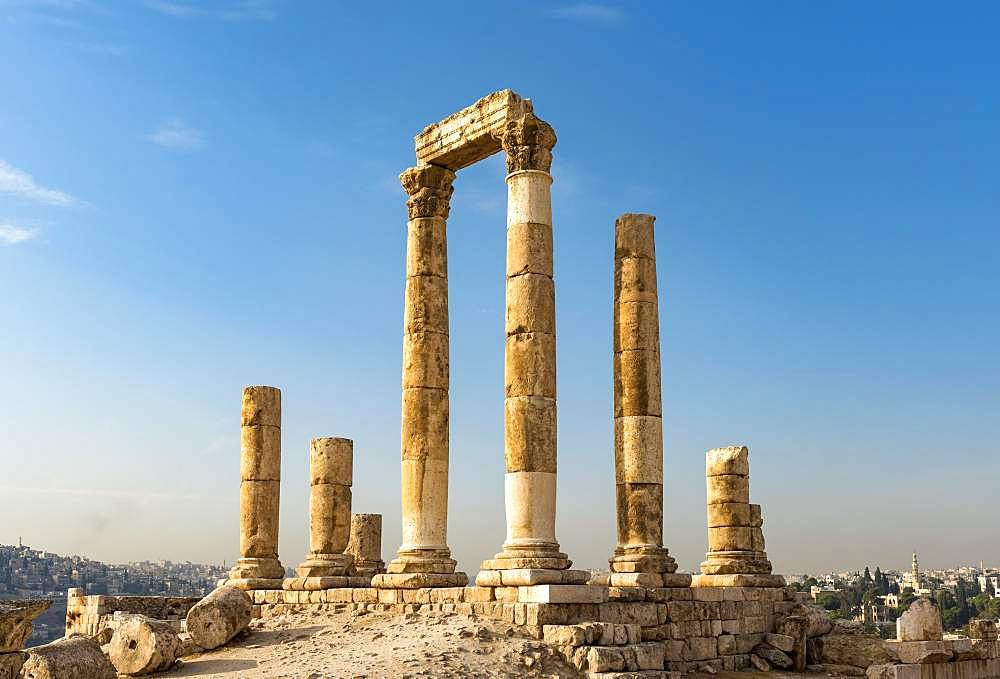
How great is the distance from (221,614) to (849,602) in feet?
283

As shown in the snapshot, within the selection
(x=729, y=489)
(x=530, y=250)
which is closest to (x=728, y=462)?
(x=729, y=489)

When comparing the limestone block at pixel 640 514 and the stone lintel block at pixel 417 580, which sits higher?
the limestone block at pixel 640 514

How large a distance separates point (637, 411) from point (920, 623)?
6817 millimetres

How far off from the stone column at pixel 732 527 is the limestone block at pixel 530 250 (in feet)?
29.8

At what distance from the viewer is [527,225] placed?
66.9 feet

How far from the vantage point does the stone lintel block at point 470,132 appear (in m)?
21.1

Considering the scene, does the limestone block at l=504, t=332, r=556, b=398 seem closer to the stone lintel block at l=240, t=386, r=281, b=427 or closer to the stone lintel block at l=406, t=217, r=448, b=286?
the stone lintel block at l=406, t=217, r=448, b=286

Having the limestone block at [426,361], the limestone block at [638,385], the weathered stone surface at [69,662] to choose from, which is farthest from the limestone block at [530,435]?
the weathered stone surface at [69,662]

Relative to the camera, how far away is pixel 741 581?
24.7 meters

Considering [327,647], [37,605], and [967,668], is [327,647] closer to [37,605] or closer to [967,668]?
[37,605]

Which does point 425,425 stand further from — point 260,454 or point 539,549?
point 260,454

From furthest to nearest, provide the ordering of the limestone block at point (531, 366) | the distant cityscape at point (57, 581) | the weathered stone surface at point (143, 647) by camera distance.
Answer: the distant cityscape at point (57, 581), the limestone block at point (531, 366), the weathered stone surface at point (143, 647)

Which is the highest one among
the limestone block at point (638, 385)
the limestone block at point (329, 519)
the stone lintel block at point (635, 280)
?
the stone lintel block at point (635, 280)

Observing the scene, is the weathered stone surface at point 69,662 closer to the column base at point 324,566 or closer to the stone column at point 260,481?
the column base at point 324,566
